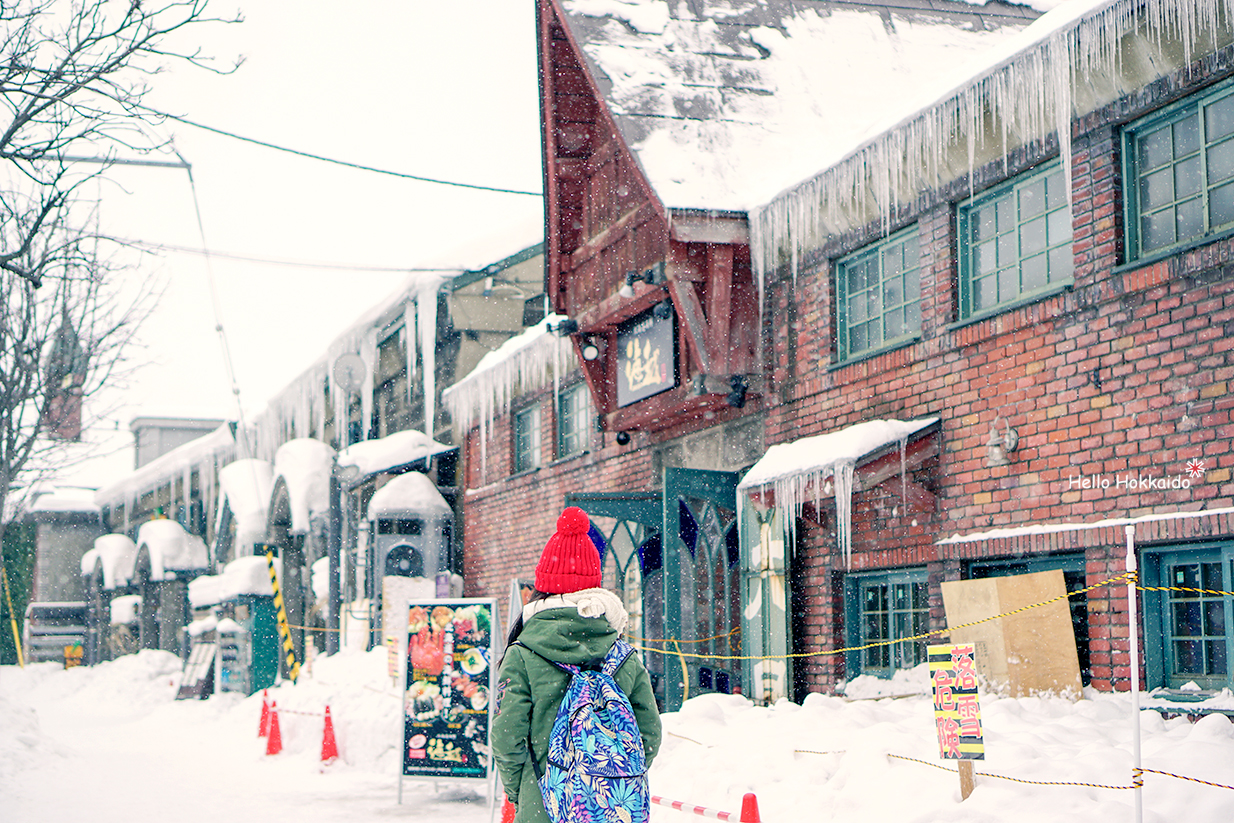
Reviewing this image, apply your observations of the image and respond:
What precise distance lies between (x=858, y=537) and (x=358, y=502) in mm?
14895

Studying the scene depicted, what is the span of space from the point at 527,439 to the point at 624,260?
20.3ft

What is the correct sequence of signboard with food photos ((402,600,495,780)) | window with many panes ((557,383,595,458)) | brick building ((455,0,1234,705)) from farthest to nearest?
window with many panes ((557,383,595,458))
signboard with food photos ((402,600,495,780))
brick building ((455,0,1234,705))

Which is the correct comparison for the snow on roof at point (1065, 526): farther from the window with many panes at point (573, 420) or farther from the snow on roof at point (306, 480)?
the snow on roof at point (306, 480)

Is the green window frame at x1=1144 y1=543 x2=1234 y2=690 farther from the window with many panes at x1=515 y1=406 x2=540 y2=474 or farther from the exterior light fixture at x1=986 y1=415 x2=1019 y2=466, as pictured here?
the window with many panes at x1=515 y1=406 x2=540 y2=474

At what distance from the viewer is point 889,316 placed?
11.0 metres

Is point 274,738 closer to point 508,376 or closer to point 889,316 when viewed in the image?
point 508,376

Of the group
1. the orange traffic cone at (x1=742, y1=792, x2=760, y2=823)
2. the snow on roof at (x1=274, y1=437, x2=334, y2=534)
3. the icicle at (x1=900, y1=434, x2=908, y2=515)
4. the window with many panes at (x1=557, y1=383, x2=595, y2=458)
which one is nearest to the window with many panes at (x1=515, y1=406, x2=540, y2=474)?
the window with many panes at (x1=557, y1=383, x2=595, y2=458)

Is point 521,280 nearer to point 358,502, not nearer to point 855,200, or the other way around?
point 358,502

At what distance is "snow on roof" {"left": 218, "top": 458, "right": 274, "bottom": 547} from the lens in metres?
27.5

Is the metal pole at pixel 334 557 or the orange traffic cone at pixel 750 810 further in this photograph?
the metal pole at pixel 334 557

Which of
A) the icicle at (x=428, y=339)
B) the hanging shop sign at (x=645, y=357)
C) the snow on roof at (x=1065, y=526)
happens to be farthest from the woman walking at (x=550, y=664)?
the icicle at (x=428, y=339)

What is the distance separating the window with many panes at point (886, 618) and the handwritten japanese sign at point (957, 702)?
3.49 m

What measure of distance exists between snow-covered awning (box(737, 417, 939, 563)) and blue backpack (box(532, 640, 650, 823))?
5384 millimetres

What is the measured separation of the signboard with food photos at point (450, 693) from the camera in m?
11.0
